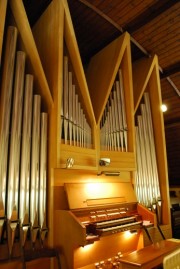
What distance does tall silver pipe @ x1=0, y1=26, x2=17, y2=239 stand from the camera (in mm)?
3143

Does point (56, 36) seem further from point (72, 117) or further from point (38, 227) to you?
point (38, 227)

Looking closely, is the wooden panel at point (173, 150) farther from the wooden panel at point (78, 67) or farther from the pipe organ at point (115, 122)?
the wooden panel at point (78, 67)

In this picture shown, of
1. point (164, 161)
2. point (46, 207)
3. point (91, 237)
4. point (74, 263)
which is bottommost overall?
point (74, 263)

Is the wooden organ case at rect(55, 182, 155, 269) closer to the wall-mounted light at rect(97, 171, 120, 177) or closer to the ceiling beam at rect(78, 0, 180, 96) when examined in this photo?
the wall-mounted light at rect(97, 171, 120, 177)

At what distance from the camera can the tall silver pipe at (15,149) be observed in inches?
124

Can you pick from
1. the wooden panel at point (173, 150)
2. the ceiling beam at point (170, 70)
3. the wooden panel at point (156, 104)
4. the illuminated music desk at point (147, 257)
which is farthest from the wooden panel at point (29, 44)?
the wooden panel at point (173, 150)

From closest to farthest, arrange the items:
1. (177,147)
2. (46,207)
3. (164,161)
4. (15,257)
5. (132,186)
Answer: (15,257) < (46,207) < (132,186) < (164,161) < (177,147)

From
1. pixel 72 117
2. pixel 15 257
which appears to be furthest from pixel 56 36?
pixel 15 257

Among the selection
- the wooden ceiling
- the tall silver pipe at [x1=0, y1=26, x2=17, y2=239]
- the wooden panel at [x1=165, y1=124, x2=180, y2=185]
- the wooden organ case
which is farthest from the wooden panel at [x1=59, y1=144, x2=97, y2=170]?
the wooden panel at [x1=165, y1=124, x2=180, y2=185]

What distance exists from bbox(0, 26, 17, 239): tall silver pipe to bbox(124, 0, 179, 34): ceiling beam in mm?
2928

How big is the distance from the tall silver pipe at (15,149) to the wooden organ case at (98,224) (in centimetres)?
75

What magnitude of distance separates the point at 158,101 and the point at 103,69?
177cm

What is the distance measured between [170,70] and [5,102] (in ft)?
16.3

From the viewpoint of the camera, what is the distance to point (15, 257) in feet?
10.6
